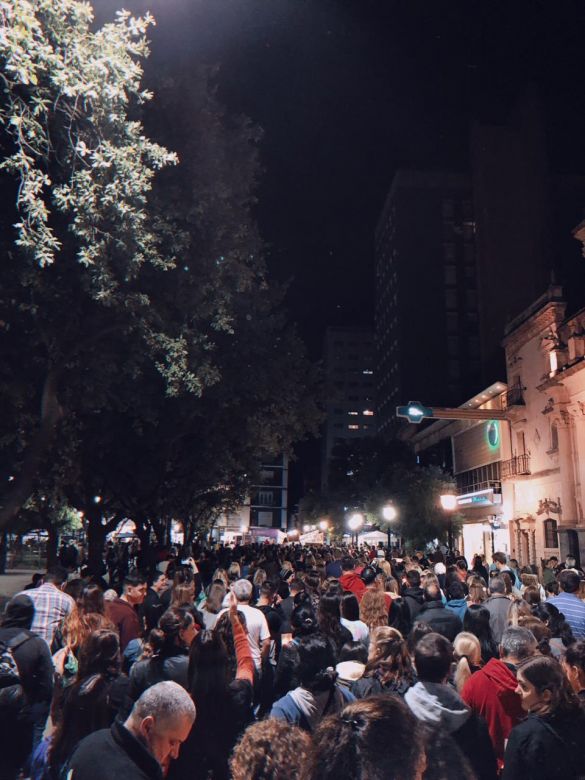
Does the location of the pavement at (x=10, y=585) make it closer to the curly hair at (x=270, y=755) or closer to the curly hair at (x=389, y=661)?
the curly hair at (x=389, y=661)

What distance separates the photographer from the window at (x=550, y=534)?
34094mm

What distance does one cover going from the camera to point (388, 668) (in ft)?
16.4

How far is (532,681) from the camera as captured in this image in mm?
3848

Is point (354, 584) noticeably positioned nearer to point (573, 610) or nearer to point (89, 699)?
point (573, 610)

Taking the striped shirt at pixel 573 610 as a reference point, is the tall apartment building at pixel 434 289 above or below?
above

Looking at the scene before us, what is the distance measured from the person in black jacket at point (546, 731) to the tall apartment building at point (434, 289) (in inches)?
3582

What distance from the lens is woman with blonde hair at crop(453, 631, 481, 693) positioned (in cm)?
557

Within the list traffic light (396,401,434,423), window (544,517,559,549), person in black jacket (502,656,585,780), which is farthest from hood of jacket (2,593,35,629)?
window (544,517,559,549)

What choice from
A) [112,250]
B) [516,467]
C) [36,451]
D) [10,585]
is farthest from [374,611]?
[516,467]

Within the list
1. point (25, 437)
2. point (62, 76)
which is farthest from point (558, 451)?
point (62, 76)

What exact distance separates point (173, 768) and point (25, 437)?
40.3 ft

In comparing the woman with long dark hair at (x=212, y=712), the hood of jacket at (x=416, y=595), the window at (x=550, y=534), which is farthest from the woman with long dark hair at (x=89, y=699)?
the window at (x=550, y=534)

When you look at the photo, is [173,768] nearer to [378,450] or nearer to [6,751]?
[6,751]

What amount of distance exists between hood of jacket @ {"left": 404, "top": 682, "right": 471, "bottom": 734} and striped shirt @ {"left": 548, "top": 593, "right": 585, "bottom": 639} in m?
4.56
